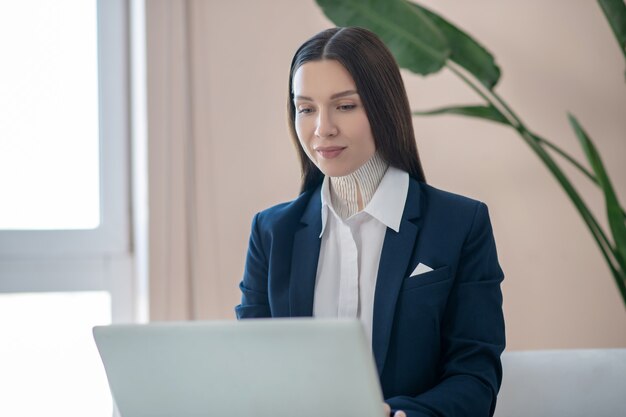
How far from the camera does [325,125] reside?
1232mm

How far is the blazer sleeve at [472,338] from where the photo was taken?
1.16m

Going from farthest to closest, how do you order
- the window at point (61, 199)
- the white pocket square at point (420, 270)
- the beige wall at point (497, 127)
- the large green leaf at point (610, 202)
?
the window at point (61, 199)
the beige wall at point (497, 127)
the large green leaf at point (610, 202)
the white pocket square at point (420, 270)

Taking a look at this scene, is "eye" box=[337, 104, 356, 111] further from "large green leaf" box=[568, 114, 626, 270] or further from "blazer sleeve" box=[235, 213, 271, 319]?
"large green leaf" box=[568, 114, 626, 270]

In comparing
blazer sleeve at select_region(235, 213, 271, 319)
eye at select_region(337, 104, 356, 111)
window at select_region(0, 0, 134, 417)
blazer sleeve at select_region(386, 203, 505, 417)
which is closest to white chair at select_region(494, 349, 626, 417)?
blazer sleeve at select_region(386, 203, 505, 417)

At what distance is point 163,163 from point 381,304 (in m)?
1.35

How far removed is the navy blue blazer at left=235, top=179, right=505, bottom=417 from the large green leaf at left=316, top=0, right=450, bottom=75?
0.83 meters

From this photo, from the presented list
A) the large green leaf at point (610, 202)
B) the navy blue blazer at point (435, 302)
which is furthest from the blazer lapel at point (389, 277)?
the large green leaf at point (610, 202)

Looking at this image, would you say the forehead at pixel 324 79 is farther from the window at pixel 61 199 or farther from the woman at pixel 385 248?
the window at pixel 61 199

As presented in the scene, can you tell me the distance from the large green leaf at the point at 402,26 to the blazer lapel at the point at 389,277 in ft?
2.93

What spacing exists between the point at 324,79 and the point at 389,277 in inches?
12.0

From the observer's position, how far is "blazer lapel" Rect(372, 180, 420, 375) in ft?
4.10

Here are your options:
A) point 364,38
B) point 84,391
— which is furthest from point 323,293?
point 84,391

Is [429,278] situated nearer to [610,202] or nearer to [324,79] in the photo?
[324,79]

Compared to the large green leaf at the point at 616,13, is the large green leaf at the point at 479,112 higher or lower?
lower
